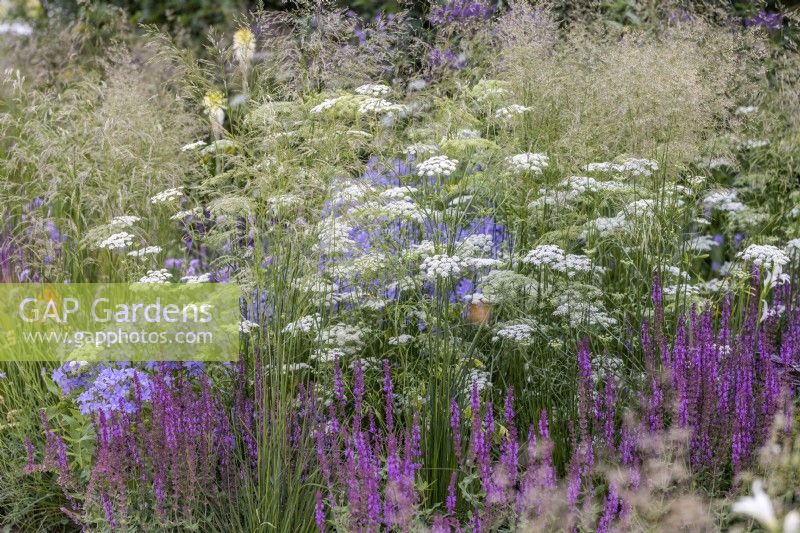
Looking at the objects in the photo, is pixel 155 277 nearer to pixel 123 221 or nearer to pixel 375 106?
pixel 123 221

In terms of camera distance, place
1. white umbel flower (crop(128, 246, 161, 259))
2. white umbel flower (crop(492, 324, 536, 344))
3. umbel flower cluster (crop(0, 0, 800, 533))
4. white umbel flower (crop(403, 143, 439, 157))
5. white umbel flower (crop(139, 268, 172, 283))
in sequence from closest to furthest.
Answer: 1. umbel flower cluster (crop(0, 0, 800, 533))
2. white umbel flower (crop(492, 324, 536, 344))
3. white umbel flower (crop(139, 268, 172, 283))
4. white umbel flower (crop(128, 246, 161, 259))
5. white umbel flower (crop(403, 143, 439, 157))

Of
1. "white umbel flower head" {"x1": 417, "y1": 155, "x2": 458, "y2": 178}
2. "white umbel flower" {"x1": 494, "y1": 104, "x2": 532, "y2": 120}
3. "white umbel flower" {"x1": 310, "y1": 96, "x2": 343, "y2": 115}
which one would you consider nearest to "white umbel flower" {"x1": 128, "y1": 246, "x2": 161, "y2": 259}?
"white umbel flower" {"x1": 310, "y1": 96, "x2": 343, "y2": 115}

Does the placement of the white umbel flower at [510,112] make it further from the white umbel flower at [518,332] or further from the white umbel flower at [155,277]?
the white umbel flower at [155,277]

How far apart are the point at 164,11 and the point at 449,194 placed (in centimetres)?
507

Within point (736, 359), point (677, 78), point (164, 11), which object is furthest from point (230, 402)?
point (164, 11)

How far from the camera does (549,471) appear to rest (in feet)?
8.36

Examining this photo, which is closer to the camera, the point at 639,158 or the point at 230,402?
the point at 230,402

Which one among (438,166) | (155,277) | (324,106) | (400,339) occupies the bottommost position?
(400,339)

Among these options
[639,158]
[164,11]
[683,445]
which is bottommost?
[683,445]

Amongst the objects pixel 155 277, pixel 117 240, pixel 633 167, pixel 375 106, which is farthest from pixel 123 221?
pixel 633 167

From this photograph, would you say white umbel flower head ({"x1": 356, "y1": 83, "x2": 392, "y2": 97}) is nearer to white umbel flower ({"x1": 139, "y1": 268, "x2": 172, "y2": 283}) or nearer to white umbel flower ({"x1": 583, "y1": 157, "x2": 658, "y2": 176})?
white umbel flower ({"x1": 583, "y1": 157, "x2": 658, "y2": 176})

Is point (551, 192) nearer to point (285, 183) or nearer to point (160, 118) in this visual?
point (285, 183)

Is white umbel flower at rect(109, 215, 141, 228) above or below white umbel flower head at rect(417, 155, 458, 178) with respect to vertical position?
below

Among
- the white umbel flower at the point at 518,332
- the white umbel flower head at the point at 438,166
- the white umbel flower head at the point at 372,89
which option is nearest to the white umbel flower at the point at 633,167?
the white umbel flower head at the point at 438,166
